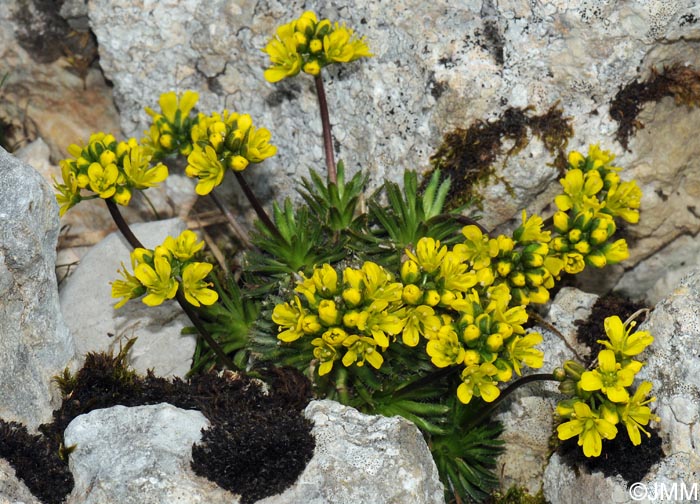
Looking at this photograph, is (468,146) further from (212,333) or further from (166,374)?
(166,374)

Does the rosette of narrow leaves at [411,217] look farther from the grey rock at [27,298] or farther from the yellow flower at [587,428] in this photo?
the grey rock at [27,298]

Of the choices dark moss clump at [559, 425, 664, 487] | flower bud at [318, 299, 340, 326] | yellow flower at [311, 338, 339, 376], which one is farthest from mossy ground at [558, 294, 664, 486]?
flower bud at [318, 299, 340, 326]

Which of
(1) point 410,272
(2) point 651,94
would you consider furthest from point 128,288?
(2) point 651,94

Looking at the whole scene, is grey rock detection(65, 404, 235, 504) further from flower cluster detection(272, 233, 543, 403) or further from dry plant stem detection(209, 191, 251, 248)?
dry plant stem detection(209, 191, 251, 248)

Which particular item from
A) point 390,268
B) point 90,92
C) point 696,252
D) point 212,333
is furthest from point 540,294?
point 90,92

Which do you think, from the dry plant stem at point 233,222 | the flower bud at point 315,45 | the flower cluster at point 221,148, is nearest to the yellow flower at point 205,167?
the flower cluster at point 221,148

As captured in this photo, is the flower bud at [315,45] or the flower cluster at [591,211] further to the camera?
the flower bud at [315,45]

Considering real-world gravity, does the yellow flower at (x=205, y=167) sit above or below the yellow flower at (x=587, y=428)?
above
